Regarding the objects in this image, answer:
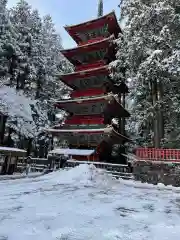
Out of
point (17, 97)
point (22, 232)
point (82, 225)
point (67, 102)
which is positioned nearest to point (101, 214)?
point (82, 225)

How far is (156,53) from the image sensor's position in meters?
16.3

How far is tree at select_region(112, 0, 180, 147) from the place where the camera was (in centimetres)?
1662

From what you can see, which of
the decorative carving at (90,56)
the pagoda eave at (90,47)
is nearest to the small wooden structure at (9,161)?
the pagoda eave at (90,47)

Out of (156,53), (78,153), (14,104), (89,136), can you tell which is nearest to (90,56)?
(89,136)

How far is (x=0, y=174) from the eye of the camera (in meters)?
17.2

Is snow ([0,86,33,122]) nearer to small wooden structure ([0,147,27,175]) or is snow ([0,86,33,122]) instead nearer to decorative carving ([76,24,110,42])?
small wooden structure ([0,147,27,175])

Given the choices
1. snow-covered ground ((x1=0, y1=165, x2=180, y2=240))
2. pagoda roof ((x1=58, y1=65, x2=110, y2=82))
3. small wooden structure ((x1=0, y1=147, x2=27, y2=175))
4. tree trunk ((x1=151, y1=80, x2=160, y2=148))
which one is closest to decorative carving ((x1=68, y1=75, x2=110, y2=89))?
pagoda roof ((x1=58, y1=65, x2=110, y2=82))

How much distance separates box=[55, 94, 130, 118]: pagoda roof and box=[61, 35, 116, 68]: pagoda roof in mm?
5203

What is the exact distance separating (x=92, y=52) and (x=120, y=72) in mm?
5181

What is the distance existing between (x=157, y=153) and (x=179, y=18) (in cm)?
1022

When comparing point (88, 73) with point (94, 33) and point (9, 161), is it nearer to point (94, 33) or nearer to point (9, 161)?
point (94, 33)

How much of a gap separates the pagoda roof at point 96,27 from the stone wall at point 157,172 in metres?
16.0

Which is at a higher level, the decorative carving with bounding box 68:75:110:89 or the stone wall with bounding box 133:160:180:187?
the decorative carving with bounding box 68:75:110:89

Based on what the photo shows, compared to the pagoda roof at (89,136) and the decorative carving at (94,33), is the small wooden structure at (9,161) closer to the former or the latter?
the pagoda roof at (89,136)
